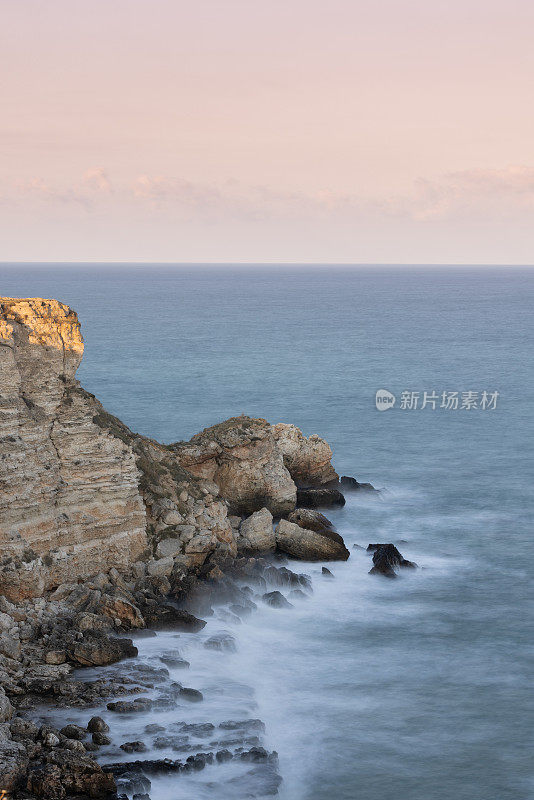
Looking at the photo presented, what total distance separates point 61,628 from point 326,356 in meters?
87.7

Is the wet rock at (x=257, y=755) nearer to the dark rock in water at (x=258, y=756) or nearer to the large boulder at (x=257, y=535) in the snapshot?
the dark rock in water at (x=258, y=756)

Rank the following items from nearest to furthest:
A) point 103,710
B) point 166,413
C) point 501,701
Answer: point 103,710 → point 501,701 → point 166,413

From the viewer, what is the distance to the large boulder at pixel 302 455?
52594 mm

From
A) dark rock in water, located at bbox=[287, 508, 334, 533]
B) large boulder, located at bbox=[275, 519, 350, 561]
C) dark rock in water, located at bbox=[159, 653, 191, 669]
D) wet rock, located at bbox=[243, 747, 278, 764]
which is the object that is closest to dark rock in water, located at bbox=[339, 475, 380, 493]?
dark rock in water, located at bbox=[287, 508, 334, 533]

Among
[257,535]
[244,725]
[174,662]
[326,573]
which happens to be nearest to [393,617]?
[326,573]

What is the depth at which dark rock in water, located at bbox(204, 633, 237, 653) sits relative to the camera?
33938mm

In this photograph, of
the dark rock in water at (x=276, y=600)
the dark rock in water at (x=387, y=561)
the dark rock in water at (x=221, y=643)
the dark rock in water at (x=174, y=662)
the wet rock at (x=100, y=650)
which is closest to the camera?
the wet rock at (x=100, y=650)

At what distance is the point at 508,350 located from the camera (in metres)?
128

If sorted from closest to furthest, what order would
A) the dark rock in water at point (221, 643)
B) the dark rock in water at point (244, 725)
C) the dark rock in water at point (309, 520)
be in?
1. the dark rock in water at point (244, 725)
2. the dark rock in water at point (221, 643)
3. the dark rock in water at point (309, 520)

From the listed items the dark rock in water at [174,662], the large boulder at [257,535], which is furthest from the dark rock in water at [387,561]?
the dark rock in water at [174,662]

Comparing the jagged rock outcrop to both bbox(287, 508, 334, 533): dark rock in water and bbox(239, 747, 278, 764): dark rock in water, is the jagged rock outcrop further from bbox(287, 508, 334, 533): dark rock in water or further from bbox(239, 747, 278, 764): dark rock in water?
bbox(239, 747, 278, 764): dark rock in water

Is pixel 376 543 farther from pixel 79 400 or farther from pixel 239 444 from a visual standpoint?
pixel 79 400

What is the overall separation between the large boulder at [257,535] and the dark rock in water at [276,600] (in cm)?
418

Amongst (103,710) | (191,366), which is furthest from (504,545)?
(191,366)
